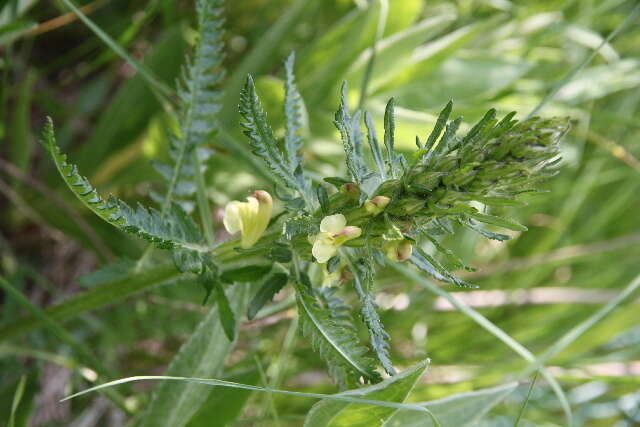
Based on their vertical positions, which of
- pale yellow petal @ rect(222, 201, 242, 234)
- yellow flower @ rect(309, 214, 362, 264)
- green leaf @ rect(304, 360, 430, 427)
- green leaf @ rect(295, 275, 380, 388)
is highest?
pale yellow petal @ rect(222, 201, 242, 234)

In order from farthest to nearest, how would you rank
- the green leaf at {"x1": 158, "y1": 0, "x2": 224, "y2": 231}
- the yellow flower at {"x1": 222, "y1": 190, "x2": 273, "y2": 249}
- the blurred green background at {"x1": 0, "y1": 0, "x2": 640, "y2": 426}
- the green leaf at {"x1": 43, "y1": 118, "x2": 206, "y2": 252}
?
the blurred green background at {"x1": 0, "y1": 0, "x2": 640, "y2": 426}, the green leaf at {"x1": 158, "y1": 0, "x2": 224, "y2": 231}, the yellow flower at {"x1": 222, "y1": 190, "x2": 273, "y2": 249}, the green leaf at {"x1": 43, "y1": 118, "x2": 206, "y2": 252}

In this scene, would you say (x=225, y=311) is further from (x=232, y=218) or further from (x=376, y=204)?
(x=376, y=204)

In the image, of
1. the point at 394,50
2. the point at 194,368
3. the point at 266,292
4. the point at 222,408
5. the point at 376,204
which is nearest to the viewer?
the point at 376,204

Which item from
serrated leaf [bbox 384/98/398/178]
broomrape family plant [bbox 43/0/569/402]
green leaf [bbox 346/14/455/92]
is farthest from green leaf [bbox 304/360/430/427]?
green leaf [bbox 346/14/455/92]

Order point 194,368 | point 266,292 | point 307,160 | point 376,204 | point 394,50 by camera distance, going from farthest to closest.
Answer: point 307,160 < point 394,50 < point 194,368 < point 266,292 < point 376,204

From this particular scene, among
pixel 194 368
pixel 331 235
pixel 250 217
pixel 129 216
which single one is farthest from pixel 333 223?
pixel 194 368

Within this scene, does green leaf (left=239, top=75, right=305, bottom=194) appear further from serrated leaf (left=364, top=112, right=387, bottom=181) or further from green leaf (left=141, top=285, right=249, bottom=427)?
green leaf (left=141, top=285, right=249, bottom=427)

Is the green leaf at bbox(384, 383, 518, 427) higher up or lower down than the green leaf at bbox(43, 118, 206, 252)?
lower down

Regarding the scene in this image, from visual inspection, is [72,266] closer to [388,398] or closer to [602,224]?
[388,398]
